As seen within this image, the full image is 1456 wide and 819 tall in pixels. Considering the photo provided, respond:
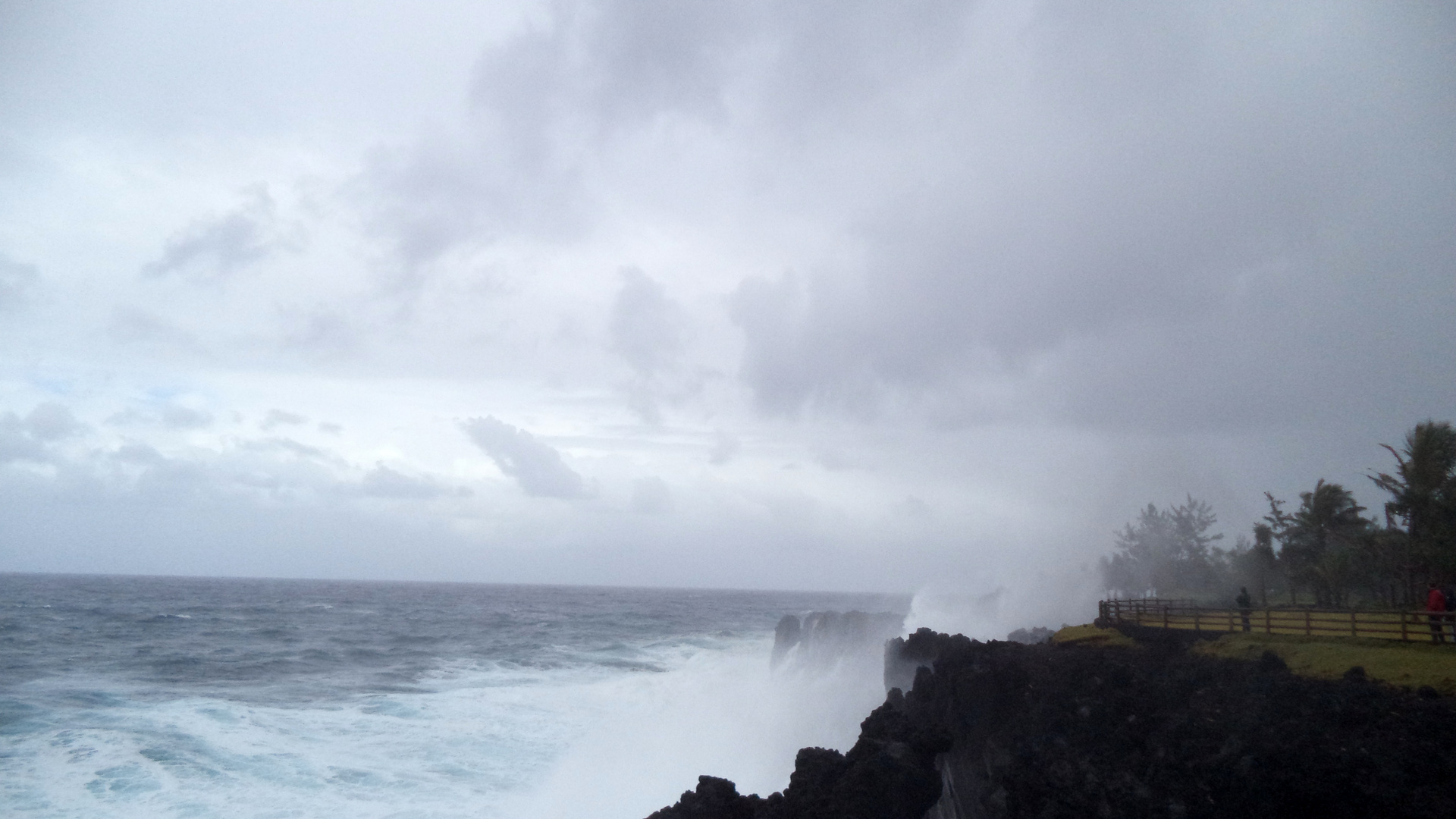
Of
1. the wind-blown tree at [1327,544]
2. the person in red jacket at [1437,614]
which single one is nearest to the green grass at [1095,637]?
the person in red jacket at [1437,614]

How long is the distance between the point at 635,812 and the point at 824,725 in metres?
8.15

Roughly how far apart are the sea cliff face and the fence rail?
295 cm

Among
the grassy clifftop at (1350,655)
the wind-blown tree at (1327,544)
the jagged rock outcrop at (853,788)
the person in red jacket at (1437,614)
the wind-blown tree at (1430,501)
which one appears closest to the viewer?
the grassy clifftop at (1350,655)

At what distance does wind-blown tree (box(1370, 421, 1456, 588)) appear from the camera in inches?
1000

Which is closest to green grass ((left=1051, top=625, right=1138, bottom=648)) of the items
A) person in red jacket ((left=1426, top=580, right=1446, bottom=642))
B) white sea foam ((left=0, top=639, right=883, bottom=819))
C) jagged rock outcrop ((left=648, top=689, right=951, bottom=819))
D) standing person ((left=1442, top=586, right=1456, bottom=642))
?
person in red jacket ((left=1426, top=580, right=1446, bottom=642))

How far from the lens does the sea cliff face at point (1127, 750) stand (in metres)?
10.5

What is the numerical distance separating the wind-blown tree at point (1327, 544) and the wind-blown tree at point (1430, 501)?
17.9 feet

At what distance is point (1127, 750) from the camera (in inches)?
502

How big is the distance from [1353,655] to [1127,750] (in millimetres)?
5900

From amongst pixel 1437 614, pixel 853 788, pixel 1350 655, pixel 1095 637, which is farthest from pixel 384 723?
pixel 1437 614

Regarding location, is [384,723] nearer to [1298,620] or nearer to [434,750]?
[434,750]

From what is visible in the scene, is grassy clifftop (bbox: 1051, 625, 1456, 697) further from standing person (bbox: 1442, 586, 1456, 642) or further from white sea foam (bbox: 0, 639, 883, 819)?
white sea foam (bbox: 0, 639, 883, 819)

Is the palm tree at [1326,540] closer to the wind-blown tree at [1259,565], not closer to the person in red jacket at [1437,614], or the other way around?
the wind-blown tree at [1259,565]

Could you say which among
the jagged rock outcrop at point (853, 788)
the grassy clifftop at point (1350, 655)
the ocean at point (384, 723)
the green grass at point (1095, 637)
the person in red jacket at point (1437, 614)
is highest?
the person in red jacket at point (1437, 614)
